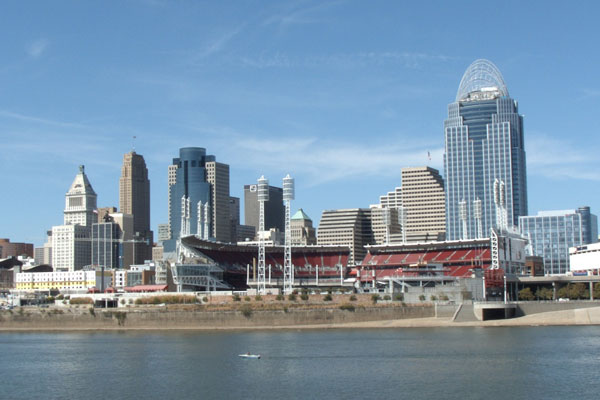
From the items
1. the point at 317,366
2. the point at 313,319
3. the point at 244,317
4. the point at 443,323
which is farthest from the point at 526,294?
the point at 317,366

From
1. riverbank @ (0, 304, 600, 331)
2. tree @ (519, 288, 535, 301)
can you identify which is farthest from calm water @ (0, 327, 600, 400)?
tree @ (519, 288, 535, 301)

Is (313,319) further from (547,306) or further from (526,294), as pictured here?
(526,294)

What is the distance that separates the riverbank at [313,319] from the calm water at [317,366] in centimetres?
1851

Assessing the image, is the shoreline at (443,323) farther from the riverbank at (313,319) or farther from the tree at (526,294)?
the tree at (526,294)

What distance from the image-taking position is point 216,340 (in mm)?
135250

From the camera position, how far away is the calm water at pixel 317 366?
8125 centimetres

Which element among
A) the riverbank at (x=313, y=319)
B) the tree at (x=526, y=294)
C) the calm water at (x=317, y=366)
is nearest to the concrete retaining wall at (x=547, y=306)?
the riverbank at (x=313, y=319)

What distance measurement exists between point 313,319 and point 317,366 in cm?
6561

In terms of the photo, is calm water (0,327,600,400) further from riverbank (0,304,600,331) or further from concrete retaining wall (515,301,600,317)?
concrete retaining wall (515,301,600,317)

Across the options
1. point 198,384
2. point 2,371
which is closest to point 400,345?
point 198,384

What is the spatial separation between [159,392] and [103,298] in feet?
365

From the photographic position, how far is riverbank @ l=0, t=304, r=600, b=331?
524ft

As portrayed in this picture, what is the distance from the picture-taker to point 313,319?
6407 inches

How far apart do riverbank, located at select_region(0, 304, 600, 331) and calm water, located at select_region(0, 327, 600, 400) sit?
18.5 metres
